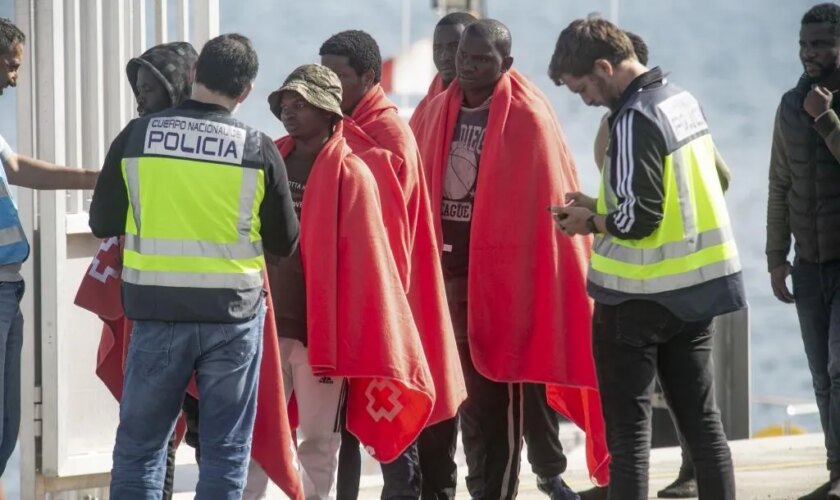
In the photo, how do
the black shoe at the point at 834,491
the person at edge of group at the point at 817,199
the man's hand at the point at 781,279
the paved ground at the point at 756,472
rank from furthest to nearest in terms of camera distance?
the paved ground at the point at 756,472, the man's hand at the point at 781,279, the black shoe at the point at 834,491, the person at edge of group at the point at 817,199

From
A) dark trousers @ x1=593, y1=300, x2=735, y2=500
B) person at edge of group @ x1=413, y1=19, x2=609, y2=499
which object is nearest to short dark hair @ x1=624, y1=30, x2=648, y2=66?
person at edge of group @ x1=413, y1=19, x2=609, y2=499

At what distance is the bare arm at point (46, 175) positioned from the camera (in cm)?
572

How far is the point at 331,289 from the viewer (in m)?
5.74

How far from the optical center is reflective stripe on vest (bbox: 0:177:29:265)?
5.45 meters

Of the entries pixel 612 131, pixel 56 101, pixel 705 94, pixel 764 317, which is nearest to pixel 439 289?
pixel 612 131

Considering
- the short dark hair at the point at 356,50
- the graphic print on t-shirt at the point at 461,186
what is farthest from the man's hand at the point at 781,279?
the short dark hair at the point at 356,50

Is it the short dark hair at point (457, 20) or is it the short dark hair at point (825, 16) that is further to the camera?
the short dark hair at point (457, 20)

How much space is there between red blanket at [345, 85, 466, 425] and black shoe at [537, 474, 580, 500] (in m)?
0.61

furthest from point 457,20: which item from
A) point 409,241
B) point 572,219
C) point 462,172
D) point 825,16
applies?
point 572,219

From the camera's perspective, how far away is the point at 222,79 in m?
5.04

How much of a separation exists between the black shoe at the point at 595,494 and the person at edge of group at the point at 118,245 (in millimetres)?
1836

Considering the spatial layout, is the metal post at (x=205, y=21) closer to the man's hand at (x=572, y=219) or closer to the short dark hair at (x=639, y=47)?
the short dark hair at (x=639, y=47)

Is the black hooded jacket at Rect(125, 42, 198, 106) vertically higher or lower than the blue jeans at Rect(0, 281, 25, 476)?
higher

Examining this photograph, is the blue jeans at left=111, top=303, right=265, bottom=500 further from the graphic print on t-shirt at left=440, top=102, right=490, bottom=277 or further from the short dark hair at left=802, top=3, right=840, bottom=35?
the short dark hair at left=802, top=3, right=840, bottom=35
